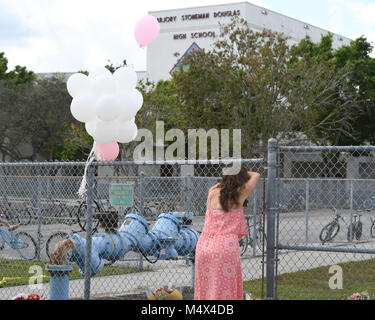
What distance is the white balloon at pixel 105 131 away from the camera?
8.05m

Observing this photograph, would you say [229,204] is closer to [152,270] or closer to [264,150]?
[152,270]

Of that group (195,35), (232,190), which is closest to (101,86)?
(232,190)

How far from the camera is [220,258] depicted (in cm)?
525

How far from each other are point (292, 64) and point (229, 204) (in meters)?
24.7

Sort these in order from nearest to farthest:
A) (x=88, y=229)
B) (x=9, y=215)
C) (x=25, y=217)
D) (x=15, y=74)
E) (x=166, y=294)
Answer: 1. (x=166, y=294)
2. (x=88, y=229)
3. (x=9, y=215)
4. (x=25, y=217)
5. (x=15, y=74)

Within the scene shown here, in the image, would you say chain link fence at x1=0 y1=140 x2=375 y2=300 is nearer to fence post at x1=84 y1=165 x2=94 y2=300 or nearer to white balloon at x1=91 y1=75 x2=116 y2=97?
fence post at x1=84 y1=165 x2=94 y2=300

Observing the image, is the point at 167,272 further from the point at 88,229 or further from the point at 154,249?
the point at 88,229

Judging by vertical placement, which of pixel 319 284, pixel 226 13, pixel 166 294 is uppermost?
pixel 226 13

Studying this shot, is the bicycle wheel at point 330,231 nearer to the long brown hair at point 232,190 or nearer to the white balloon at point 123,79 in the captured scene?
the white balloon at point 123,79

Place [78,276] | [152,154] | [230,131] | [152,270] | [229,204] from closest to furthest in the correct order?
[229,204] < [78,276] < [152,270] < [230,131] < [152,154]

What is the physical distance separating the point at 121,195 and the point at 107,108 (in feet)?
3.93

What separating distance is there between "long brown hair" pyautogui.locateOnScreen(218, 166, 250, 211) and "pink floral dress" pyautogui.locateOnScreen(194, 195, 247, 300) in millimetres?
78

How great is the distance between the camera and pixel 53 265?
706cm

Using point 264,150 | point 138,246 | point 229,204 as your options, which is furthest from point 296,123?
point 229,204
